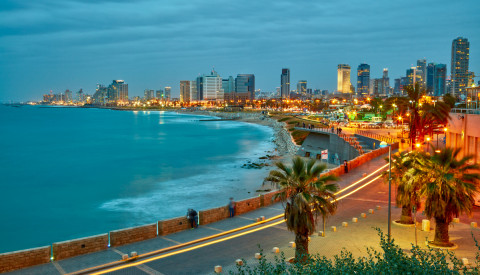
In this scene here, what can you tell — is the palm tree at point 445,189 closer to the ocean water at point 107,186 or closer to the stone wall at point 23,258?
the stone wall at point 23,258

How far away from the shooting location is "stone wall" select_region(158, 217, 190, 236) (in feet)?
56.0

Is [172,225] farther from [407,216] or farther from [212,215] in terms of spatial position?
[407,216]

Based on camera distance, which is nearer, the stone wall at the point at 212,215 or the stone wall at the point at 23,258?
the stone wall at the point at 23,258

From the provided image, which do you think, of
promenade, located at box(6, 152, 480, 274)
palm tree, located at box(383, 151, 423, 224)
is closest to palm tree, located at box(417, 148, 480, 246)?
palm tree, located at box(383, 151, 423, 224)

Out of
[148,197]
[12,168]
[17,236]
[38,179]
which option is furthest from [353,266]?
[12,168]

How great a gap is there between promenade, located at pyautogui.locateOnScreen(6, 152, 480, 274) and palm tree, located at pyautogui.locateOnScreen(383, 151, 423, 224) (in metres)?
0.91

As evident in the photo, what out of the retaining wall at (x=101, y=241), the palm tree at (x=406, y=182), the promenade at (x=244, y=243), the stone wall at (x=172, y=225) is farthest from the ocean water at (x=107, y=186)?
the palm tree at (x=406, y=182)

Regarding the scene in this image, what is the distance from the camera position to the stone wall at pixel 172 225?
17072mm

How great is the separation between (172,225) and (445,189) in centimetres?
1084

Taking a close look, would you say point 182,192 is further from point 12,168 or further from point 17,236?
point 12,168

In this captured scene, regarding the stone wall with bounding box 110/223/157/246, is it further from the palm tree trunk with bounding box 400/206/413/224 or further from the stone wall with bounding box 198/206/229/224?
the palm tree trunk with bounding box 400/206/413/224

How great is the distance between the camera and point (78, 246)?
1470cm

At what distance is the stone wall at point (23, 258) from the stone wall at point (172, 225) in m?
4.51

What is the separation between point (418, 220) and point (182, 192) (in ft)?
80.6
